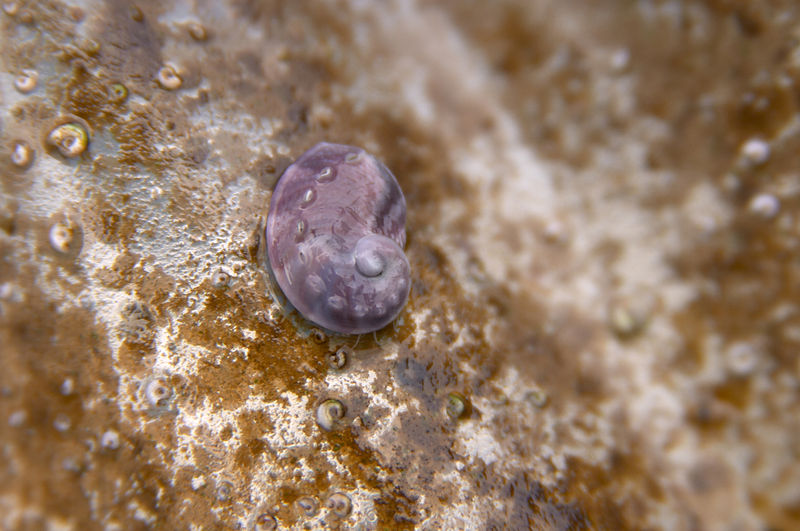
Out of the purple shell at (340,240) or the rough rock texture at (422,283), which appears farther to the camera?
the purple shell at (340,240)

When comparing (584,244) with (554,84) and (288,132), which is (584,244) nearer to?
(554,84)

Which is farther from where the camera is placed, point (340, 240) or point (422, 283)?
point (422, 283)

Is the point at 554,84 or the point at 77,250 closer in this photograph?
the point at 77,250

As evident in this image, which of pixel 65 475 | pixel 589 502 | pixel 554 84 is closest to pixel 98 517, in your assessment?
pixel 65 475

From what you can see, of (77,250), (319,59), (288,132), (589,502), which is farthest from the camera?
(319,59)
